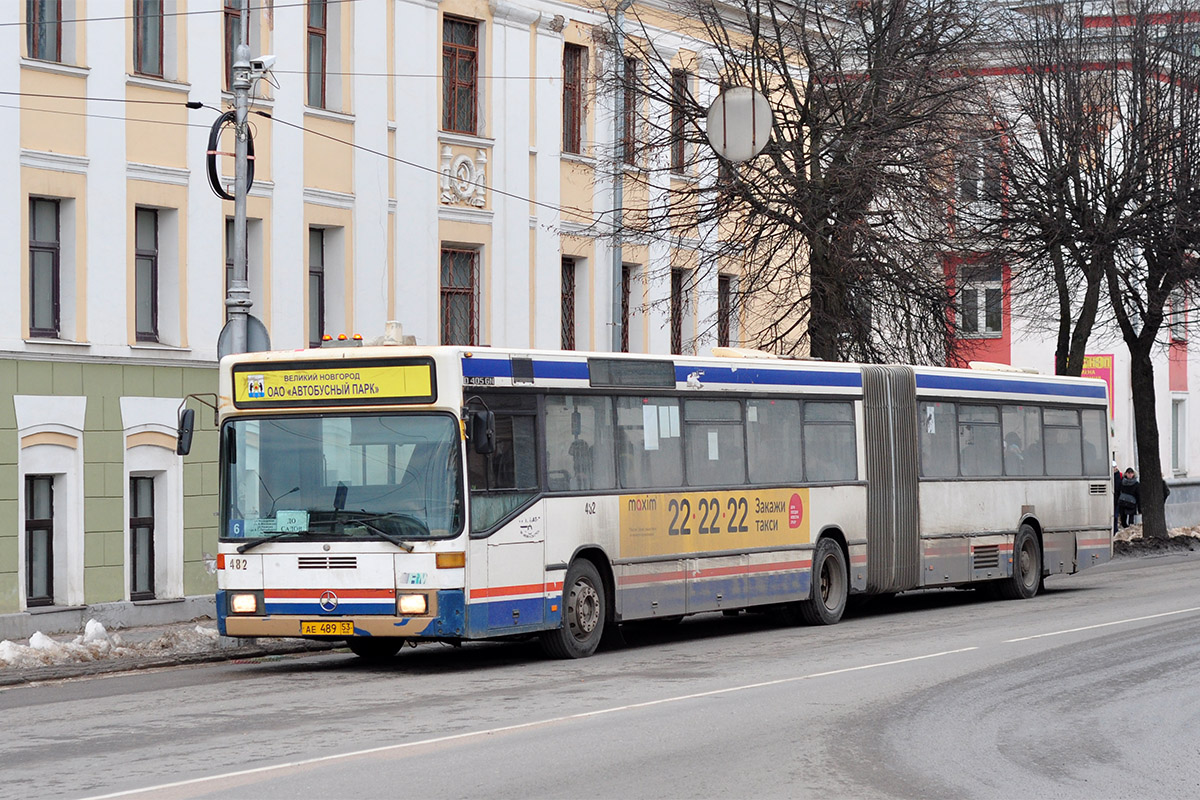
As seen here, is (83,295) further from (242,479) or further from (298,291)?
(242,479)

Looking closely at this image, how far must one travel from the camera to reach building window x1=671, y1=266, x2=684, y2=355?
35875 millimetres

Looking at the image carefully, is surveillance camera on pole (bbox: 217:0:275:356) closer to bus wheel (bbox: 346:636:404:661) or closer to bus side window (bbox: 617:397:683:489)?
bus wheel (bbox: 346:636:404:661)

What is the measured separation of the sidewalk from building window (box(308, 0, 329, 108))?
9594 mm

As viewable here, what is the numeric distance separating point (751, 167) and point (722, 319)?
5.23 m

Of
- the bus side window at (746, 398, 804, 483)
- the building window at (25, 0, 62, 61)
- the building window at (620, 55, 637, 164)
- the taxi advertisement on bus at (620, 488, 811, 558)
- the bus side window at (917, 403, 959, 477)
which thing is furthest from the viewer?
the building window at (620, 55, 637, 164)

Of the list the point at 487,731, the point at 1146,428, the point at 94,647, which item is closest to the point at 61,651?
the point at 94,647

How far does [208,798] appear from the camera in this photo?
30.4ft

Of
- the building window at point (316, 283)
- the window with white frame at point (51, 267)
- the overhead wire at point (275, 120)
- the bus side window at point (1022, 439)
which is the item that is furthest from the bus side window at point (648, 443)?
the building window at point (316, 283)

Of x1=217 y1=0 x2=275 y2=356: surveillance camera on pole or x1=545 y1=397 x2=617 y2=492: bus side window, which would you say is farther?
x1=217 y1=0 x2=275 y2=356: surveillance camera on pole

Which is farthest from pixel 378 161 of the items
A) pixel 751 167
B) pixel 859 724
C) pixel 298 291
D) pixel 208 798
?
pixel 208 798

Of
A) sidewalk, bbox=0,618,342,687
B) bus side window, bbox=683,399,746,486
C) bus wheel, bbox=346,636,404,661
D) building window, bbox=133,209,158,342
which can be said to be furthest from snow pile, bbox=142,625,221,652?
building window, bbox=133,209,158,342

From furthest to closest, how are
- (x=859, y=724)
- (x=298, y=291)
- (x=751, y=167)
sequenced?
1. (x=751, y=167)
2. (x=298, y=291)
3. (x=859, y=724)

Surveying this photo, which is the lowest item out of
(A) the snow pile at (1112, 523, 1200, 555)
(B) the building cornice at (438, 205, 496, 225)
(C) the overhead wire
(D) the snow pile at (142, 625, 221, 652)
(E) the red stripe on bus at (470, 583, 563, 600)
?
(D) the snow pile at (142, 625, 221, 652)

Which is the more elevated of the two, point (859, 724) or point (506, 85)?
point (506, 85)
